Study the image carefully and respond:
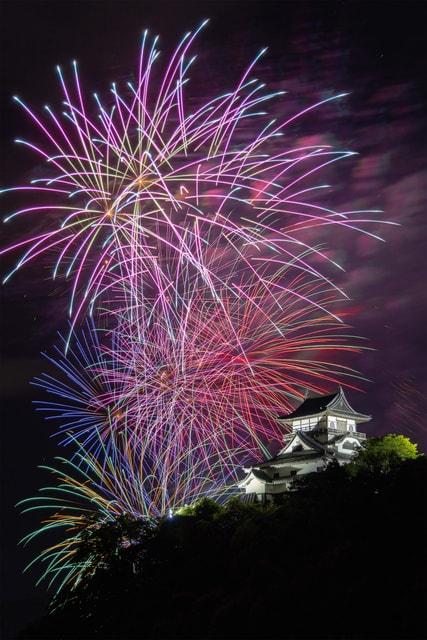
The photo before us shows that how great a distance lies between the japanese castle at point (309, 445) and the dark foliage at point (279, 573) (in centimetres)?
1422

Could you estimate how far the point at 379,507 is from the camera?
17250 millimetres

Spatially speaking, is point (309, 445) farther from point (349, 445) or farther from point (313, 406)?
point (313, 406)

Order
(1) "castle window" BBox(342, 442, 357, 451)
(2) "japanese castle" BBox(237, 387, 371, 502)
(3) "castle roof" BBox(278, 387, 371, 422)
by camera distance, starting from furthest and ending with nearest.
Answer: (3) "castle roof" BBox(278, 387, 371, 422) < (1) "castle window" BBox(342, 442, 357, 451) < (2) "japanese castle" BBox(237, 387, 371, 502)

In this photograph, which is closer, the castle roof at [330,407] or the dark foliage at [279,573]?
the dark foliage at [279,573]

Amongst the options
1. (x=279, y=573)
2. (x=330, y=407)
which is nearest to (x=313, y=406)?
(x=330, y=407)

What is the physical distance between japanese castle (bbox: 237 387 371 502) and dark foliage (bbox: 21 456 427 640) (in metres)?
14.2

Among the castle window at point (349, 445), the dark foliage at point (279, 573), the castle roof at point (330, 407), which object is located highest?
the castle roof at point (330, 407)

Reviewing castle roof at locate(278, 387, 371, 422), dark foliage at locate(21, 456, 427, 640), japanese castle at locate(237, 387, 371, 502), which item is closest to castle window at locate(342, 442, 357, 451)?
japanese castle at locate(237, 387, 371, 502)

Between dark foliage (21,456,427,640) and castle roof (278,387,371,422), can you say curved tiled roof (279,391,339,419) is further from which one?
dark foliage (21,456,427,640)

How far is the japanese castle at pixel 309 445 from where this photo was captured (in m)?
37.6

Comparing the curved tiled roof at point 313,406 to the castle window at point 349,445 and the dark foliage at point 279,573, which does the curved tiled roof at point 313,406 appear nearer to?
the castle window at point 349,445

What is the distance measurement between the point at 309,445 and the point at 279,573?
22.0 m

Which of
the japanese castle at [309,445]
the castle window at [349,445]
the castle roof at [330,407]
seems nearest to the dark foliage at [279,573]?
the japanese castle at [309,445]

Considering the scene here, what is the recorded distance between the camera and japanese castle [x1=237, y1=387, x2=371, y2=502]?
123ft
